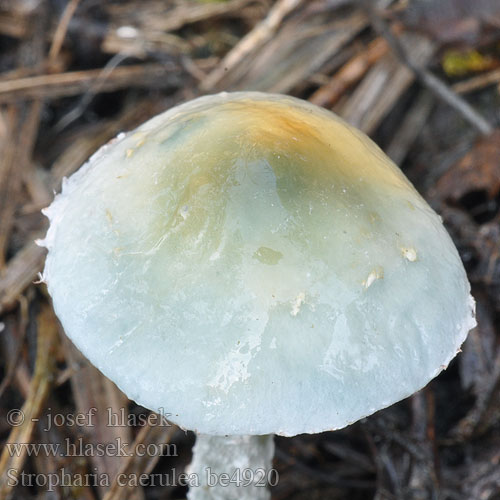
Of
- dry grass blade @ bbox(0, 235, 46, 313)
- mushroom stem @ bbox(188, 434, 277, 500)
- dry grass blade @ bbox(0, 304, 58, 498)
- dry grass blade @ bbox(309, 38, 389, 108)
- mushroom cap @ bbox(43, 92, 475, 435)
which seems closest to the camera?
mushroom cap @ bbox(43, 92, 475, 435)

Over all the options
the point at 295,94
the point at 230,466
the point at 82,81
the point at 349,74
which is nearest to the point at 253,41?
the point at 295,94

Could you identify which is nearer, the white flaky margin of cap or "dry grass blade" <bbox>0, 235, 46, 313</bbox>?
the white flaky margin of cap

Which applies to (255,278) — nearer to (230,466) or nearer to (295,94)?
(230,466)

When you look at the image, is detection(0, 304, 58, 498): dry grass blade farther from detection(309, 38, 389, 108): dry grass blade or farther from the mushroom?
detection(309, 38, 389, 108): dry grass blade

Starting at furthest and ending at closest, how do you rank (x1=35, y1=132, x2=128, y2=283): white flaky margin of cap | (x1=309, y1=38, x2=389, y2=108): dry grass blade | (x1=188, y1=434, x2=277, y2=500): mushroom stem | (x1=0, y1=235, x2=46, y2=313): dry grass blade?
(x1=309, y1=38, x2=389, y2=108): dry grass blade < (x1=0, y1=235, x2=46, y2=313): dry grass blade < (x1=188, y1=434, x2=277, y2=500): mushroom stem < (x1=35, y1=132, x2=128, y2=283): white flaky margin of cap

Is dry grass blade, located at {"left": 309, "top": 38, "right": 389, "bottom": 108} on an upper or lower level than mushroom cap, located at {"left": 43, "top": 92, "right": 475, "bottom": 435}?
upper

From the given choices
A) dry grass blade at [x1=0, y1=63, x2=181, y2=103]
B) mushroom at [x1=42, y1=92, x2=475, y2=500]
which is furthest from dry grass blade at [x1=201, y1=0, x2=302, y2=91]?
mushroom at [x1=42, y1=92, x2=475, y2=500]
